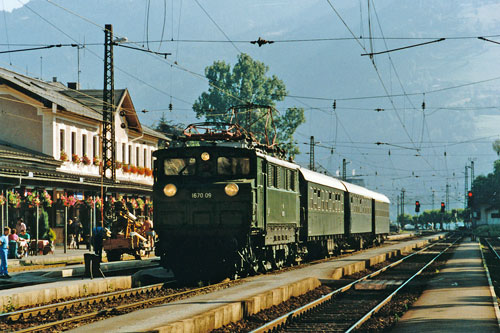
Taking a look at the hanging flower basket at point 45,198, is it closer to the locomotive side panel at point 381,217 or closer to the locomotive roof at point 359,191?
the locomotive roof at point 359,191

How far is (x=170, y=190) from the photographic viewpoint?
67.7ft

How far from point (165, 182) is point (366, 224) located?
26.4m

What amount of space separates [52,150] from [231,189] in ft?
80.7

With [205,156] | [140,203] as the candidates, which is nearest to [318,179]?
[205,156]

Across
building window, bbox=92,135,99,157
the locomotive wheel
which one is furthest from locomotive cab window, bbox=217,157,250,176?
building window, bbox=92,135,99,157

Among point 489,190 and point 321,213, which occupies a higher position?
point 489,190

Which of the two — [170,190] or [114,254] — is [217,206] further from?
[114,254]

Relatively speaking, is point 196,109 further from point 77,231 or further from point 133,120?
point 77,231

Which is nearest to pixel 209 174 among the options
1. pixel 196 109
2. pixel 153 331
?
pixel 153 331

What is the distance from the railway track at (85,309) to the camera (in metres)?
13.2

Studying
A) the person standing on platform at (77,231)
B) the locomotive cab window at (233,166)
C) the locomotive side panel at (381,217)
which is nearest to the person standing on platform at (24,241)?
the person standing on platform at (77,231)

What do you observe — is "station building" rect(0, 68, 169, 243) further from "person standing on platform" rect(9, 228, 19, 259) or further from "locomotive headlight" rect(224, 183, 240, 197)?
"locomotive headlight" rect(224, 183, 240, 197)

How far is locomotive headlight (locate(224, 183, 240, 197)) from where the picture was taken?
2011cm

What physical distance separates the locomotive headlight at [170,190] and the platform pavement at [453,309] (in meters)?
Answer: 7.07
